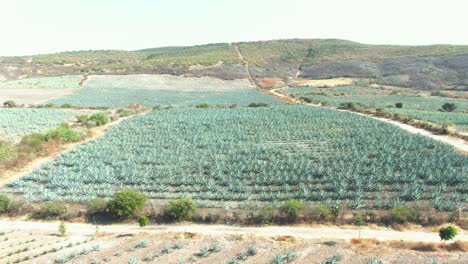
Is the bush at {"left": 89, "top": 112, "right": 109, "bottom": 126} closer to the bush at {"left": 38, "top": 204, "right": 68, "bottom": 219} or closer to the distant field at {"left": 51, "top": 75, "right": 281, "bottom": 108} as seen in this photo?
the distant field at {"left": 51, "top": 75, "right": 281, "bottom": 108}

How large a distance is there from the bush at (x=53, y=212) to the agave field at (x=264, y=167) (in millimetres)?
1582

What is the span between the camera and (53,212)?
21.3 meters

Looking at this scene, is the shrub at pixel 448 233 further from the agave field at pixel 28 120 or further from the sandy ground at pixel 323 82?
the sandy ground at pixel 323 82

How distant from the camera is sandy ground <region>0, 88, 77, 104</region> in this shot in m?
66.6

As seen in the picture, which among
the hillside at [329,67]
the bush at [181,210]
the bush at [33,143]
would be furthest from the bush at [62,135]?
the hillside at [329,67]

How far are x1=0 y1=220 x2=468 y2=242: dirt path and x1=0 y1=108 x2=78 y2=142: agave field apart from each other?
65.9 feet

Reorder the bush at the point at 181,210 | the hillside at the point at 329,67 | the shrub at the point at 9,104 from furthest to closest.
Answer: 1. the hillside at the point at 329,67
2. the shrub at the point at 9,104
3. the bush at the point at 181,210

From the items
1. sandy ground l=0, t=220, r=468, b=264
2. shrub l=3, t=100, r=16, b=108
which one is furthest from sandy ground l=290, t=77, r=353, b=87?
sandy ground l=0, t=220, r=468, b=264

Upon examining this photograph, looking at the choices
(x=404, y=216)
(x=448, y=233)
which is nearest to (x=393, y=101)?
(x=404, y=216)

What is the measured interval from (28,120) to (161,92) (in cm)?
3878

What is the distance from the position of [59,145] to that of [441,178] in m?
29.6

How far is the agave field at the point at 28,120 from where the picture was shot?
40312mm

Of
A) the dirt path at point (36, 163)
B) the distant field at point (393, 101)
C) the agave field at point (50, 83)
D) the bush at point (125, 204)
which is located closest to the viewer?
the bush at point (125, 204)

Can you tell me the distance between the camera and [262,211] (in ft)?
65.3
